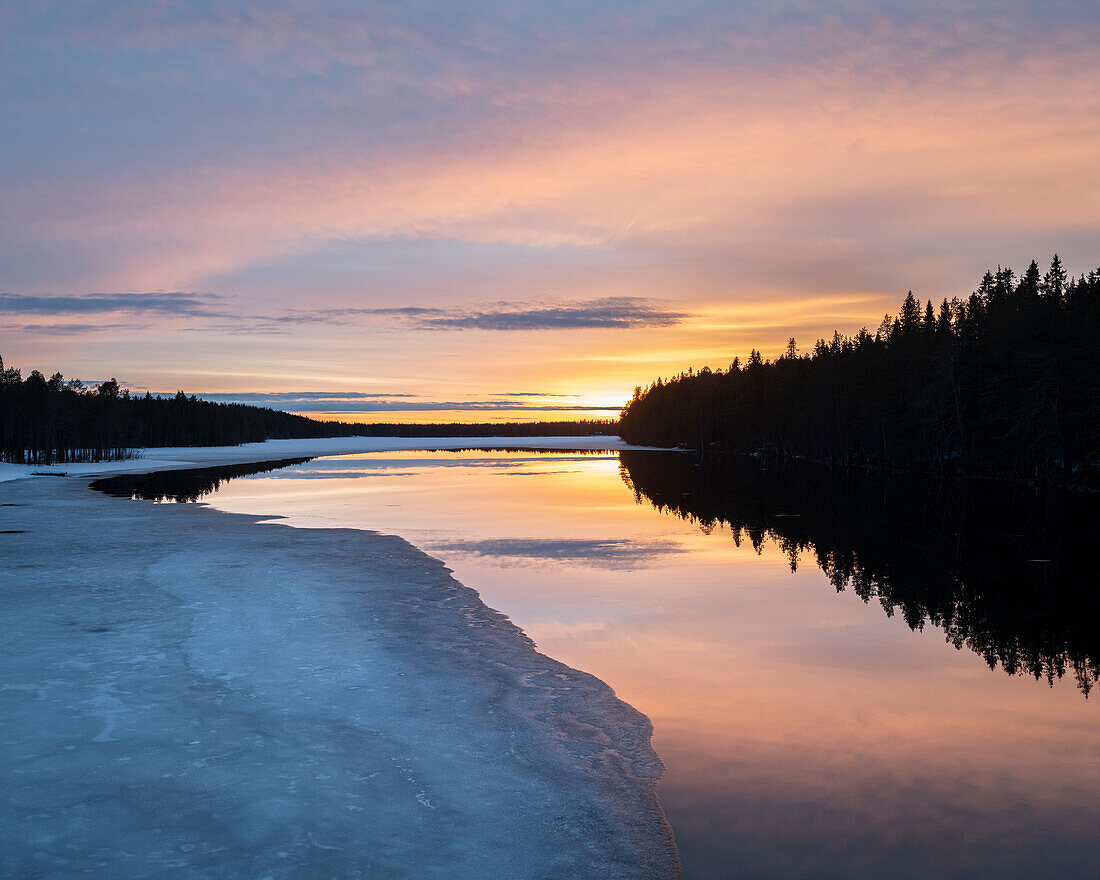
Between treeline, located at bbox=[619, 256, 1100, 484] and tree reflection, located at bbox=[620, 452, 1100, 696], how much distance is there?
5496mm

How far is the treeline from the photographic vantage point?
45.2 meters

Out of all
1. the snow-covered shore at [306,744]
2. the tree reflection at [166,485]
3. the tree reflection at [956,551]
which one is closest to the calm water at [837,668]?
the tree reflection at [956,551]

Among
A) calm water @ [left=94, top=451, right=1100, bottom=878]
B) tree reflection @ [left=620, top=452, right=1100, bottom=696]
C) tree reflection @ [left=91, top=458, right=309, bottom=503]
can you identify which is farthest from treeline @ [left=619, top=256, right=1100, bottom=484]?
tree reflection @ [left=91, top=458, right=309, bottom=503]

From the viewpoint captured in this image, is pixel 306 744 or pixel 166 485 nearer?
pixel 306 744

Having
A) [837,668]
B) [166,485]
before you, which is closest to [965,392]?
[837,668]

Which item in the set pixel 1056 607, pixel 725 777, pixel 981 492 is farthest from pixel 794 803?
pixel 981 492

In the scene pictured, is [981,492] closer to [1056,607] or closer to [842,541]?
[842,541]

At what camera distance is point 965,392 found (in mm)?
58625

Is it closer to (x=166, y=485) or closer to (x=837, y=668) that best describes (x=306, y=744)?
(x=837, y=668)


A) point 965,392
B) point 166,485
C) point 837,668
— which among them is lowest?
Answer: point 166,485

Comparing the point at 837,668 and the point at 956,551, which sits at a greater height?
the point at 837,668

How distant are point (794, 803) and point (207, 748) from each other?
609 cm

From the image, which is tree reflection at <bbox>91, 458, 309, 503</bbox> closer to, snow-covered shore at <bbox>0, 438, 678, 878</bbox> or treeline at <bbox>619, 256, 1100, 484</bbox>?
snow-covered shore at <bbox>0, 438, 678, 878</bbox>

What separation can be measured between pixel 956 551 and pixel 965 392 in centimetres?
4085
